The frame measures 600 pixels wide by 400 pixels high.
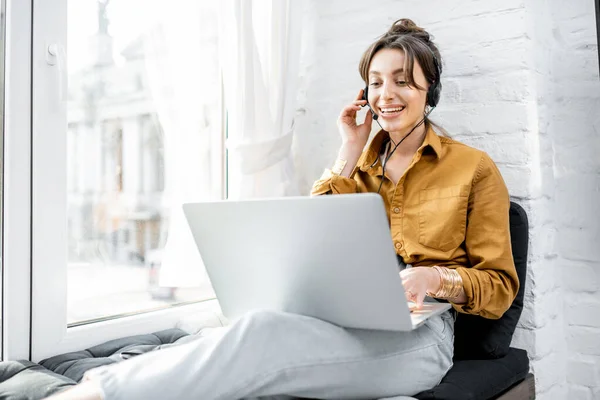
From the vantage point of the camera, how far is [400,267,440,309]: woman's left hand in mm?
1134

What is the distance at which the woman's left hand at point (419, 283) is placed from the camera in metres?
1.13

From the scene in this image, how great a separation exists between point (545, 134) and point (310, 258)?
0.95 m

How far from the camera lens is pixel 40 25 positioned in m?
1.30

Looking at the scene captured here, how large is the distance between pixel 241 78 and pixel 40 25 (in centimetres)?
59

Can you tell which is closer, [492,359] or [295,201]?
[295,201]

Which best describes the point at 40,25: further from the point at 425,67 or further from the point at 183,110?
the point at 425,67

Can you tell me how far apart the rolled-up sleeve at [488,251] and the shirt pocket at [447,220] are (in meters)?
0.02

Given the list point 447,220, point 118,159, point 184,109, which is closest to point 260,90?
point 184,109

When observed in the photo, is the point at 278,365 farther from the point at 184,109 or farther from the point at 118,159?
the point at 184,109

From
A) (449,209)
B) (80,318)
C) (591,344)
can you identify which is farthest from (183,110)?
(591,344)

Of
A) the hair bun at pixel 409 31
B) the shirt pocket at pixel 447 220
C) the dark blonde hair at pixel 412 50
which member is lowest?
the shirt pocket at pixel 447 220

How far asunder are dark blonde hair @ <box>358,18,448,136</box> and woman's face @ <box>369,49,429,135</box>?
0.01 metres

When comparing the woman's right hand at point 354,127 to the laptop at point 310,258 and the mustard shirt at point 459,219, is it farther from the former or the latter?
the laptop at point 310,258

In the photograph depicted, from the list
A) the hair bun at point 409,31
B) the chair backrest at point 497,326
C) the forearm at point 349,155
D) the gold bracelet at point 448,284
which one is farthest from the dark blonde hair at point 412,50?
the gold bracelet at point 448,284
